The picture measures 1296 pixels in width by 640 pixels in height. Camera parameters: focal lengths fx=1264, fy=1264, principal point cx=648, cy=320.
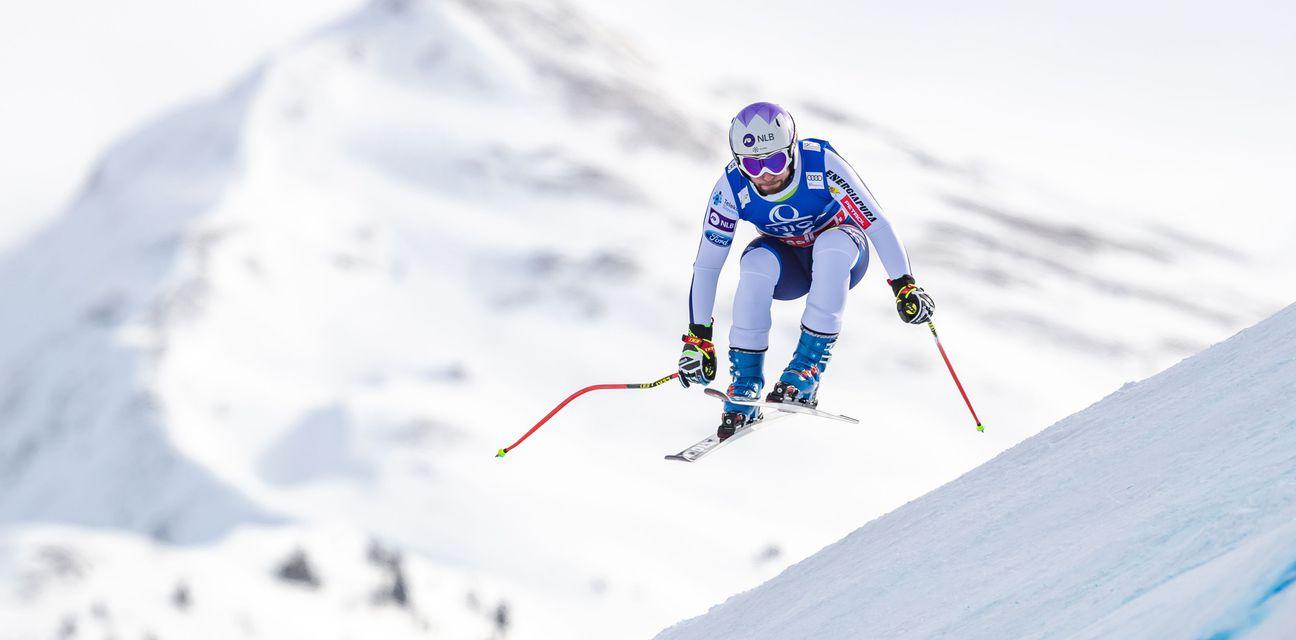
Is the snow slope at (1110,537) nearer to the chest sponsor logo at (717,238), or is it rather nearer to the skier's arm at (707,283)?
the skier's arm at (707,283)

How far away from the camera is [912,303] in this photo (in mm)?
9859

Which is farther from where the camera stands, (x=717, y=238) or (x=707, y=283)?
(x=707, y=283)

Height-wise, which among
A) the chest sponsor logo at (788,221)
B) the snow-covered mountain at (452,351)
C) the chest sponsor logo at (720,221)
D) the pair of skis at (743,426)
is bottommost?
the snow-covered mountain at (452,351)

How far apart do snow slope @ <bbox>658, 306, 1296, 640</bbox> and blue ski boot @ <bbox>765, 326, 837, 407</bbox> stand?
Result: 211 centimetres

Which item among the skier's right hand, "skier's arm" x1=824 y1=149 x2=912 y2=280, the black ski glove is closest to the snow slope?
the black ski glove

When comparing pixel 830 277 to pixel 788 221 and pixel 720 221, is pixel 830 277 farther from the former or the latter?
pixel 720 221

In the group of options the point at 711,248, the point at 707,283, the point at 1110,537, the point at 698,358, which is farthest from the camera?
the point at 707,283

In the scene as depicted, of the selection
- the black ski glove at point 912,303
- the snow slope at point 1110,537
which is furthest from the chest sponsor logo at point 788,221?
the snow slope at point 1110,537

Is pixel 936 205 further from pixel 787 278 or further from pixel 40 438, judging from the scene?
pixel 787 278

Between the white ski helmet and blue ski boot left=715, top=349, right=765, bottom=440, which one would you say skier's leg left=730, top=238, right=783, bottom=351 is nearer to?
blue ski boot left=715, top=349, right=765, bottom=440

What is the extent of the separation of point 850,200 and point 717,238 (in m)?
1.18

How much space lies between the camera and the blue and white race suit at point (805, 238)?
32.8ft

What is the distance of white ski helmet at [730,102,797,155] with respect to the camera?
9.64m

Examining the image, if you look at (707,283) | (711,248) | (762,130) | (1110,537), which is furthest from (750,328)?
(1110,537)
